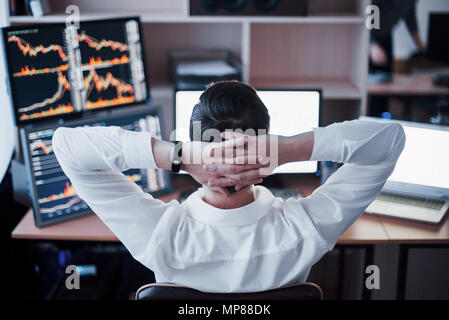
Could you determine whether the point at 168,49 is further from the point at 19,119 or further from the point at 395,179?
the point at 395,179

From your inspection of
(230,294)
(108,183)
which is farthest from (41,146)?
(230,294)

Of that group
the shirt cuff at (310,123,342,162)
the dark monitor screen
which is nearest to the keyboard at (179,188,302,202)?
the shirt cuff at (310,123,342,162)

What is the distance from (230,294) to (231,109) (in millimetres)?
464

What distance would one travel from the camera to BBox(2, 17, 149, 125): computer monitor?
1989mm

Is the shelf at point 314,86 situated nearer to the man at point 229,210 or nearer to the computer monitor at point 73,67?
the computer monitor at point 73,67

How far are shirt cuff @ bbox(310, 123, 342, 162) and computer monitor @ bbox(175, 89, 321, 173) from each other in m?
Result: 1.05

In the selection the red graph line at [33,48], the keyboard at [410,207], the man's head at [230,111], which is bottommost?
the keyboard at [410,207]

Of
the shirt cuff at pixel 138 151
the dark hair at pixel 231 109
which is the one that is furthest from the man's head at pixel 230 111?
the shirt cuff at pixel 138 151

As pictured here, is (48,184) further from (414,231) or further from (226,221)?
(414,231)

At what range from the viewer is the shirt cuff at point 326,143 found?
3.97 ft

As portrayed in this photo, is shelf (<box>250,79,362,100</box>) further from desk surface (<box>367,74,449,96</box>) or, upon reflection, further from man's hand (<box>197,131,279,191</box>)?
man's hand (<box>197,131,279,191</box>)

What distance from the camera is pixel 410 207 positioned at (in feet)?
6.90
